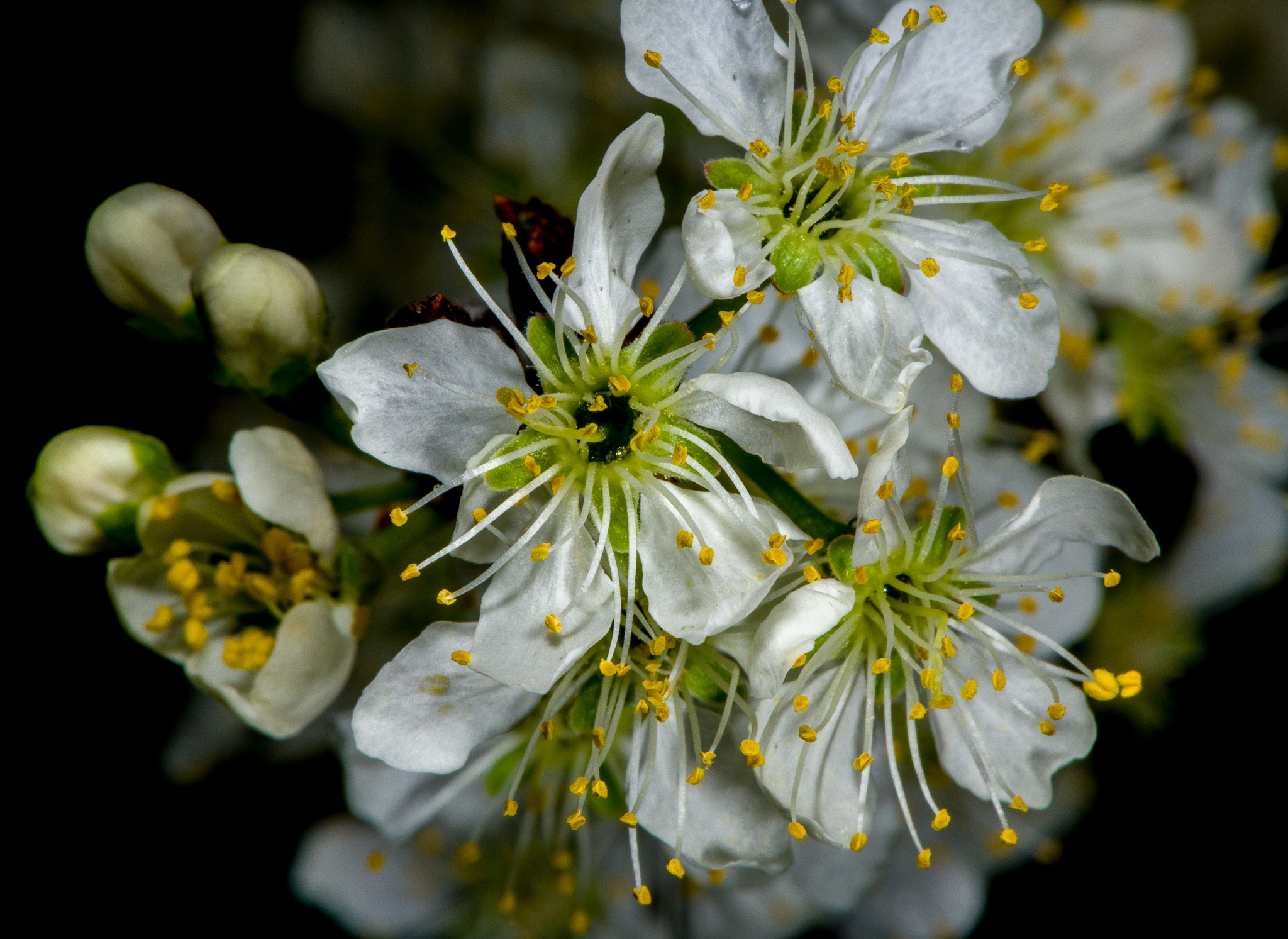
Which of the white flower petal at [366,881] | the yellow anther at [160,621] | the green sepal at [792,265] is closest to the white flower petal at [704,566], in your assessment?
the green sepal at [792,265]

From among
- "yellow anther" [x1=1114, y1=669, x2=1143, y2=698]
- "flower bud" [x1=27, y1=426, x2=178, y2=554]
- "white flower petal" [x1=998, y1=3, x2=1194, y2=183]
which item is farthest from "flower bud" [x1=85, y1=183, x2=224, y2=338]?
"white flower petal" [x1=998, y1=3, x2=1194, y2=183]

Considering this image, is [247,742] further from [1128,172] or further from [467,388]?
[1128,172]

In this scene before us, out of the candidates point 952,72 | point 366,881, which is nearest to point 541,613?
point 952,72

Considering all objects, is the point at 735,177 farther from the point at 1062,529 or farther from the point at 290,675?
the point at 290,675

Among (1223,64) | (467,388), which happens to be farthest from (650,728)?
(1223,64)

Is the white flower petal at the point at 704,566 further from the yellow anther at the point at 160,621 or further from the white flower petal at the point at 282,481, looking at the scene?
the yellow anther at the point at 160,621

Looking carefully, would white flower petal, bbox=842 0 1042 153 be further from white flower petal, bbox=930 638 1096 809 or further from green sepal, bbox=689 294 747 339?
white flower petal, bbox=930 638 1096 809

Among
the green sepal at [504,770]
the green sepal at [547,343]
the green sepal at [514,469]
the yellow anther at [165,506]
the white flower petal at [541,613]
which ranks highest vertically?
the green sepal at [547,343]

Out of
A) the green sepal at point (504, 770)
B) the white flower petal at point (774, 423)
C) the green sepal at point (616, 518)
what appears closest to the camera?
the white flower petal at point (774, 423)
